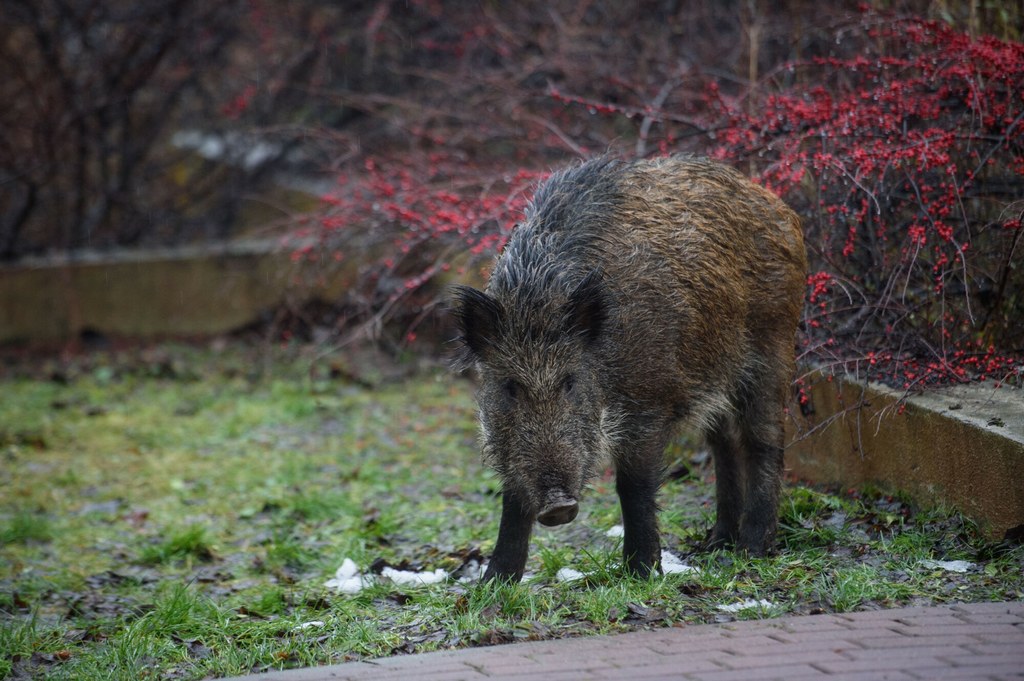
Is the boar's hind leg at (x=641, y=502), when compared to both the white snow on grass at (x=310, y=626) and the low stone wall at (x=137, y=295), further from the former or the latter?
the low stone wall at (x=137, y=295)

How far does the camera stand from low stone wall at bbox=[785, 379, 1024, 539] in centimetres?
452

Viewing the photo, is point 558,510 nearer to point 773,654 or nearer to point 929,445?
point 773,654

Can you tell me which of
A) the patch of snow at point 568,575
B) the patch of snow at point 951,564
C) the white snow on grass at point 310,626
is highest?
Answer: the patch of snow at point 951,564

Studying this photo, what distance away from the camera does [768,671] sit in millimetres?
3396

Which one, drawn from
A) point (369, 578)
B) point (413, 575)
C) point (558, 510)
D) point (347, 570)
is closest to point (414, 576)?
point (413, 575)

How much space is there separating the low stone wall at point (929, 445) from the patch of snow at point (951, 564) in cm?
22

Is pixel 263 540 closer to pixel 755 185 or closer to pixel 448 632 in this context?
pixel 448 632

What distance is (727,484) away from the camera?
5.17m

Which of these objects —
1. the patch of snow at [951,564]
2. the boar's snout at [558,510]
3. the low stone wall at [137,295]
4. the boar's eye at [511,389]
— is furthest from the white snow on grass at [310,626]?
the low stone wall at [137,295]

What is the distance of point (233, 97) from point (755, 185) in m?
8.97

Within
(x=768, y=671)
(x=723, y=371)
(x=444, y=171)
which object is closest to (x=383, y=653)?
(x=768, y=671)

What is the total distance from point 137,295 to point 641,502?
8573 millimetres

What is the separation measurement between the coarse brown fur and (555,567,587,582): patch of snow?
0.23 m

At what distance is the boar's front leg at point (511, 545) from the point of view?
449 centimetres
